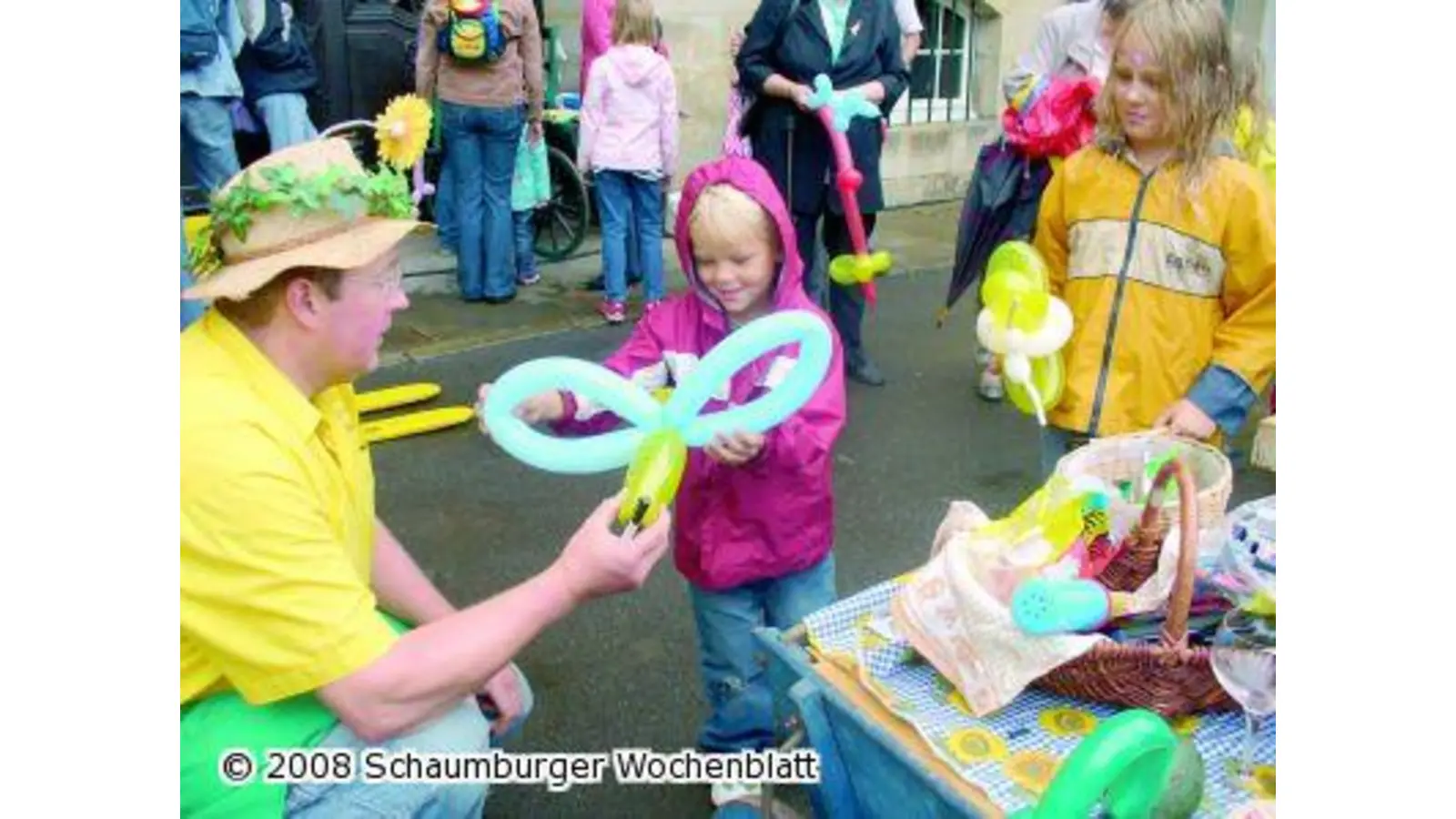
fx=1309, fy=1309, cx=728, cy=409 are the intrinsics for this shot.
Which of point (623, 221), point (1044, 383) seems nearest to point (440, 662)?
point (1044, 383)

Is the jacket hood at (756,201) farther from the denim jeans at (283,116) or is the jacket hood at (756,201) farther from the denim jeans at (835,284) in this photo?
the denim jeans at (283,116)

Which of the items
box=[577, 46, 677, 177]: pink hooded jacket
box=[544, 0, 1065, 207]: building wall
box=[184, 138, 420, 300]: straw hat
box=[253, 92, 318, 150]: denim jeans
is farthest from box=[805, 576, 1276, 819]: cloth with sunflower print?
box=[544, 0, 1065, 207]: building wall

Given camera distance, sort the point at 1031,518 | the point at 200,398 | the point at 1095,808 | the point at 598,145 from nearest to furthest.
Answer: the point at 1095,808 → the point at 200,398 → the point at 1031,518 → the point at 598,145

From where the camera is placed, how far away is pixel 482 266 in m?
6.68

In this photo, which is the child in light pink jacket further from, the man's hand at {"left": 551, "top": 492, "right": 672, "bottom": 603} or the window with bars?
the man's hand at {"left": 551, "top": 492, "right": 672, "bottom": 603}

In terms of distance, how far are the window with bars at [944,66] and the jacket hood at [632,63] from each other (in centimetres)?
341

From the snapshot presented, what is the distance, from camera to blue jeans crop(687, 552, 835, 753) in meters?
2.72

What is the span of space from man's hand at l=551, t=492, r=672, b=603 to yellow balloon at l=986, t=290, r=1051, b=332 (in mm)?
933

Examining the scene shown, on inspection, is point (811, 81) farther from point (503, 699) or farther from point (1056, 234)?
point (503, 699)

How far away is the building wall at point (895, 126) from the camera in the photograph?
7.82 meters

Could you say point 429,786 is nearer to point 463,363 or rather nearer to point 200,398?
point 200,398

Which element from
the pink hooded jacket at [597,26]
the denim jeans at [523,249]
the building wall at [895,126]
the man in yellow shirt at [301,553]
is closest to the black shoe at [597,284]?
the denim jeans at [523,249]

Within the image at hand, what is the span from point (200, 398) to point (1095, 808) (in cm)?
135
